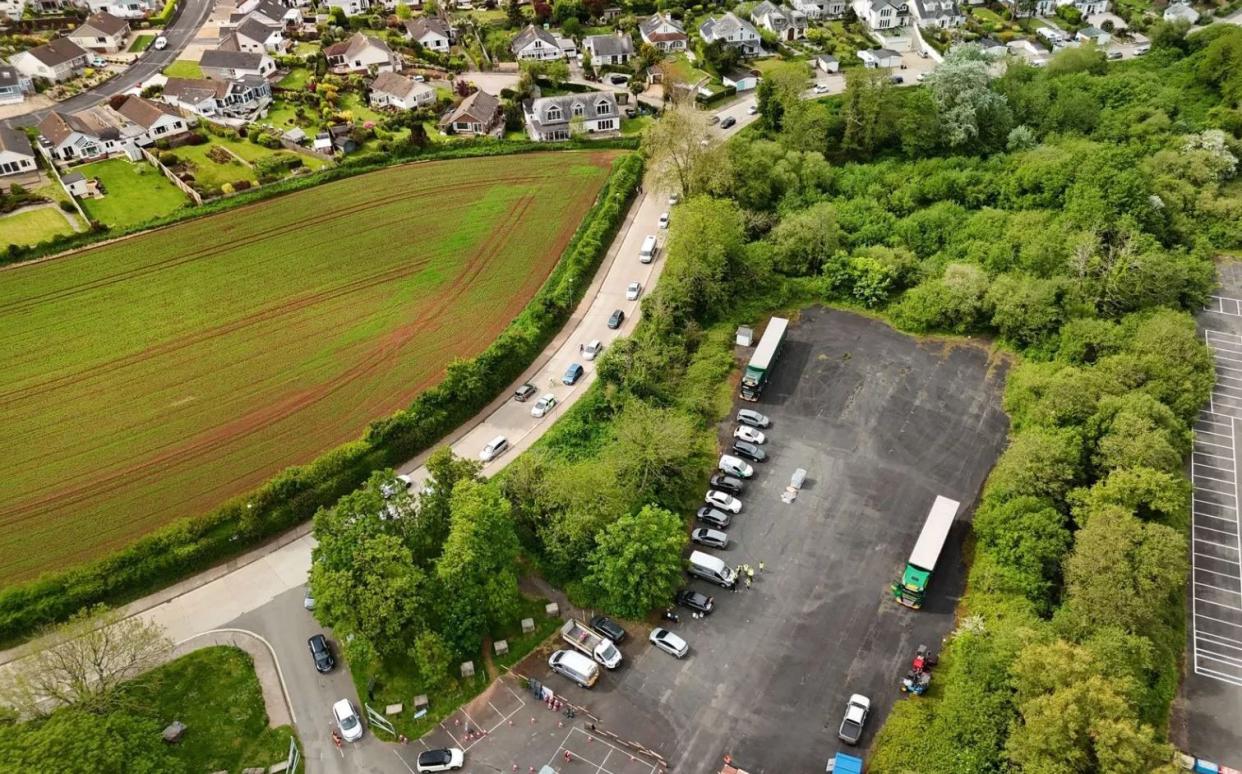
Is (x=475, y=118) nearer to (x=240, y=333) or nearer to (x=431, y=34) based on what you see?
(x=431, y=34)

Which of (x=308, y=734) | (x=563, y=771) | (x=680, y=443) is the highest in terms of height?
(x=680, y=443)

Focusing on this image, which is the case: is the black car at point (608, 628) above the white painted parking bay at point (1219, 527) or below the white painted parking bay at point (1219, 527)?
above

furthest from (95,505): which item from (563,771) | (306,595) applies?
(563,771)

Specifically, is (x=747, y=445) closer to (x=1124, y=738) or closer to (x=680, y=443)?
(x=680, y=443)

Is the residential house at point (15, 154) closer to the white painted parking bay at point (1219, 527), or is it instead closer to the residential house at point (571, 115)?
the residential house at point (571, 115)

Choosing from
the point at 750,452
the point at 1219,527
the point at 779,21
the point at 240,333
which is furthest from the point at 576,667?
the point at 779,21

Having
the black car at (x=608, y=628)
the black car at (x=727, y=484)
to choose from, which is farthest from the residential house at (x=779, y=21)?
the black car at (x=608, y=628)
